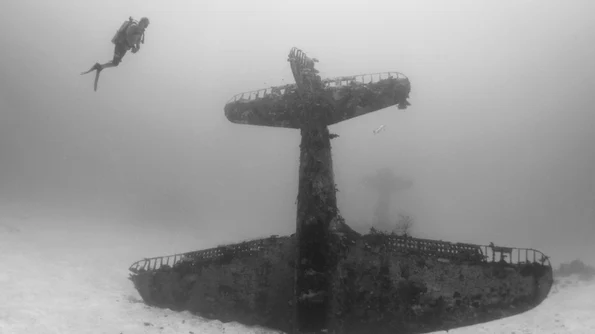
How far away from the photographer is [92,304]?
40.5 feet

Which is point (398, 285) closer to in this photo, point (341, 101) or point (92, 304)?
point (341, 101)

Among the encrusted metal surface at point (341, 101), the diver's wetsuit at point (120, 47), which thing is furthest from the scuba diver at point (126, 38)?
the encrusted metal surface at point (341, 101)

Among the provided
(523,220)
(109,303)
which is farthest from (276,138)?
(109,303)

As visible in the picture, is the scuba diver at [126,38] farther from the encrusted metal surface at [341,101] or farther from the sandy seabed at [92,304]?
the sandy seabed at [92,304]

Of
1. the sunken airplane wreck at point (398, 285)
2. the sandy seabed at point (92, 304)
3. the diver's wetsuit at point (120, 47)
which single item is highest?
the diver's wetsuit at point (120, 47)

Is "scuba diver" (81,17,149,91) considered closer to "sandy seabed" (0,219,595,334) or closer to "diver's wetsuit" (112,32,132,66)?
"diver's wetsuit" (112,32,132,66)

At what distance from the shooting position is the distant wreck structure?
911 cm

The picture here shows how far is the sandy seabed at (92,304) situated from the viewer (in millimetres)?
10047

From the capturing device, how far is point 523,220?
5950 centimetres

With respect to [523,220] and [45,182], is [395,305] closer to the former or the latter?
[523,220]

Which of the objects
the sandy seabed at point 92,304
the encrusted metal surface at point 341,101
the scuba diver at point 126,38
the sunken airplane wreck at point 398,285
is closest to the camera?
the scuba diver at point 126,38

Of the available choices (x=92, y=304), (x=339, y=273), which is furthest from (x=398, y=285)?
(x=92, y=304)

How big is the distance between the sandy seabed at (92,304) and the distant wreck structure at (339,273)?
128 cm

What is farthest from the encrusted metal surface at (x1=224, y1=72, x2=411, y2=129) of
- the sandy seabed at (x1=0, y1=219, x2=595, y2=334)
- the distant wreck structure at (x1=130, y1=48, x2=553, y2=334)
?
the sandy seabed at (x1=0, y1=219, x2=595, y2=334)
